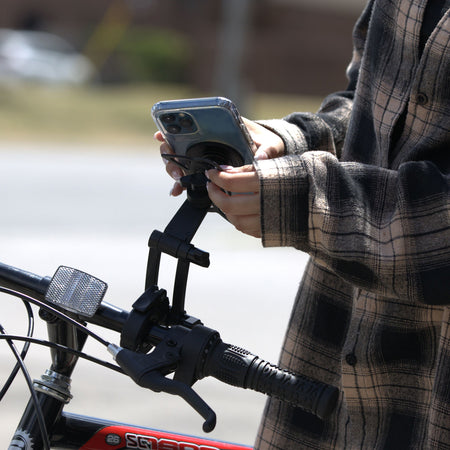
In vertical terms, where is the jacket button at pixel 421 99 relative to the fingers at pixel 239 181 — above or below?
above

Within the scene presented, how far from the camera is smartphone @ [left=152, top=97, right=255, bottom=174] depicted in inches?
60.1

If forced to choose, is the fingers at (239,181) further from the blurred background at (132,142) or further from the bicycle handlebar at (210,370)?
the blurred background at (132,142)

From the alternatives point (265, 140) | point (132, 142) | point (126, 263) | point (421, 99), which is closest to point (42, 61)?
point (132, 142)

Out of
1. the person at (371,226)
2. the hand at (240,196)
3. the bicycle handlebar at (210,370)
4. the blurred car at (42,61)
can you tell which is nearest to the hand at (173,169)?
the person at (371,226)

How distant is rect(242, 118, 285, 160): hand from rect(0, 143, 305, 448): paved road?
2.59 m

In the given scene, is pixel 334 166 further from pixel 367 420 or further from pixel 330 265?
pixel 367 420

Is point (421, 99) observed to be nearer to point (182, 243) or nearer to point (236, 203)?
point (236, 203)

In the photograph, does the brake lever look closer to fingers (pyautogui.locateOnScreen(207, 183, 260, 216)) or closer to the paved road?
fingers (pyautogui.locateOnScreen(207, 183, 260, 216))

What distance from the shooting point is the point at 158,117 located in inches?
62.8

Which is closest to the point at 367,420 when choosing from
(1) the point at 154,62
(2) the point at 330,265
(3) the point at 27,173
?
(2) the point at 330,265

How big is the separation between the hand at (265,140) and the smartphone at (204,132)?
0.11m

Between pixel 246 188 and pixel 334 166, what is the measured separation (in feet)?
0.52

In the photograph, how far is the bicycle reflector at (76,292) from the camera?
5.06ft

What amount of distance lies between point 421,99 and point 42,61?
97.6ft
